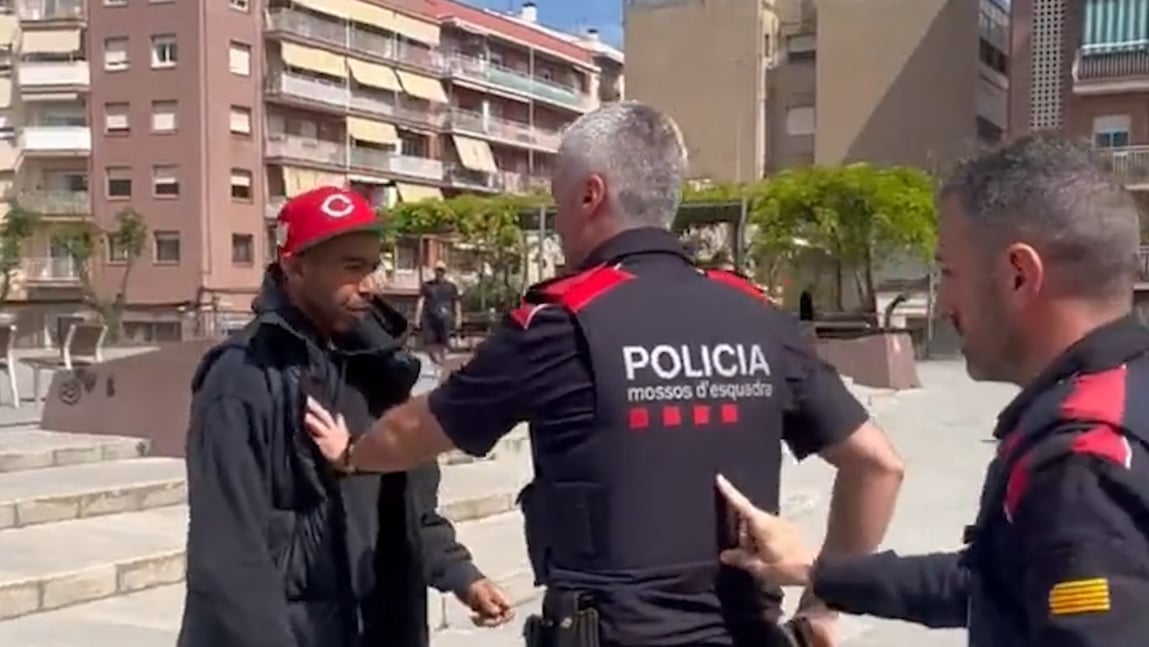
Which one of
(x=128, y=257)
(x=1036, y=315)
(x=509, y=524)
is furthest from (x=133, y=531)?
(x=128, y=257)

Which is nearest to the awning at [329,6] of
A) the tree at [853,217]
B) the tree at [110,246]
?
the tree at [110,246]

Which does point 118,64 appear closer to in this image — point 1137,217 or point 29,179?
point 29,179

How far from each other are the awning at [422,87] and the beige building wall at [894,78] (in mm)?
19255

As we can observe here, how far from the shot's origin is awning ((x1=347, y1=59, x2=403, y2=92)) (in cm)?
6356

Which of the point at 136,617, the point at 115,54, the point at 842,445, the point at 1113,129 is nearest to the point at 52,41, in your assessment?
the point at 115,54

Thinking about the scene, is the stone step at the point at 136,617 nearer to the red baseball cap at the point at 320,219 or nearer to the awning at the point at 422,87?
the red baseball cap at the point at 320,219

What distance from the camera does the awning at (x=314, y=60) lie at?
192ft

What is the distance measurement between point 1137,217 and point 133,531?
6.85m

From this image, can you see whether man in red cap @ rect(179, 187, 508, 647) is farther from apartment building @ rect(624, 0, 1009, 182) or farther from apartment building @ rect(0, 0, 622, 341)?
apartment building @ rect(624, 0, 1009, 182)

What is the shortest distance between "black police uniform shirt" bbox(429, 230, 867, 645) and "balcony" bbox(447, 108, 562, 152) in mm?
65745

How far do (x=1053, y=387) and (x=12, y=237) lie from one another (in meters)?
55.9

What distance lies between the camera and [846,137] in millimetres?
58000

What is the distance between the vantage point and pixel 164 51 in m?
55.1

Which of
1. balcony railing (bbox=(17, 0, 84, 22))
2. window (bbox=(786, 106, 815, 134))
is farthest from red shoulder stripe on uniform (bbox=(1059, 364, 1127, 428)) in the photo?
window (bbox=(786, 106, 815, 134))
